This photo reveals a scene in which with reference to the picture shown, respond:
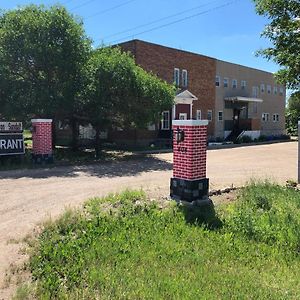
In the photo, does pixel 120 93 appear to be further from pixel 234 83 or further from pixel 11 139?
pixel 234 83

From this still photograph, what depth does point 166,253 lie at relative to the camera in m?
5.58

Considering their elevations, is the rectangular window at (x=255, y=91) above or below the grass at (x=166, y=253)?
above

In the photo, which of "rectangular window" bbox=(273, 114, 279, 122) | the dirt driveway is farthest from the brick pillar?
"rectangular window" bbox=(273, 114, 279, 122)

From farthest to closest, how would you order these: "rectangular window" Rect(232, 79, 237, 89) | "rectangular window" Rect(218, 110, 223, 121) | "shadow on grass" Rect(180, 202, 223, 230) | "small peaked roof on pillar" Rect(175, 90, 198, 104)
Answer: "rectangular window" Rect(232, 79, 237, 89) < "rectangular window" Rect(218, 110, 223, 121) < "small peaked roof on pillar" Rect(175, 90, 198, 104) < "shadow on grass" Rect(180, 202, 223, 230)

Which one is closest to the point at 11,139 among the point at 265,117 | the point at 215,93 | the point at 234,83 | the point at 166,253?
the point at 166,253

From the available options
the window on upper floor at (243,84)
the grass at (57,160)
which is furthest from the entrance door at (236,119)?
the grass at (57,160)

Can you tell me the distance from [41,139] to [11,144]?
4.15 ft

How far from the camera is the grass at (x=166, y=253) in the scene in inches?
176

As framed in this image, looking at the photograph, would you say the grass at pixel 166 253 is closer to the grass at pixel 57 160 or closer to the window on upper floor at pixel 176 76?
the grass at pixel 57 160

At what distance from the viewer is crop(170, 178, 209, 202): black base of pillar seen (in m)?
8.62

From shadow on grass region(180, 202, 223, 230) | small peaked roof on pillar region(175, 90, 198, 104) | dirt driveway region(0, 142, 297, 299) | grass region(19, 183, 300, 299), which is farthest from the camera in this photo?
small peaked roof on pillar region(175, 90, 198, 104)

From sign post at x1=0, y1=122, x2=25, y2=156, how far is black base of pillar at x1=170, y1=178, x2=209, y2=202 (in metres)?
8.99

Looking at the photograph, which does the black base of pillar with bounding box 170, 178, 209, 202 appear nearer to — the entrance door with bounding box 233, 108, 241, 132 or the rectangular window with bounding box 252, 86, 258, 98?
the entrance door with bounding box 233, 108, 241, 132

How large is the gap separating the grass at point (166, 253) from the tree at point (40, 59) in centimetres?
970
